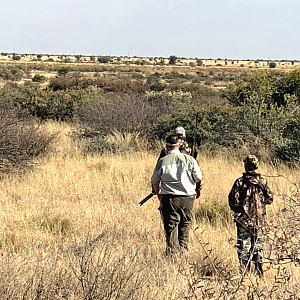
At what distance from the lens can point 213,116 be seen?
14.9 meters

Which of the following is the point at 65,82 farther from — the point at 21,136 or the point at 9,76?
the point at 21,136

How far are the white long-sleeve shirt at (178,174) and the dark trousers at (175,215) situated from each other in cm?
9

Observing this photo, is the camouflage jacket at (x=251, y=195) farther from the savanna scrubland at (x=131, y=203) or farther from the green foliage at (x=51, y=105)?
the green foliage at (x=51, y=105)

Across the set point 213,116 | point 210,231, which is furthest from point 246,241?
point 213,116

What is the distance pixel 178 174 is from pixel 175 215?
535 millimetres

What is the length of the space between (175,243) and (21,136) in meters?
7.21

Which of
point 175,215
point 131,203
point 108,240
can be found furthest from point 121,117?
point 108,240

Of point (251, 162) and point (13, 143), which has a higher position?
point (251, 162)

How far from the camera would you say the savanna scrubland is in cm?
405

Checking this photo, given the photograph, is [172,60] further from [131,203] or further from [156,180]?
[156,180]

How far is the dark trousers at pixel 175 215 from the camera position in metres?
5.90

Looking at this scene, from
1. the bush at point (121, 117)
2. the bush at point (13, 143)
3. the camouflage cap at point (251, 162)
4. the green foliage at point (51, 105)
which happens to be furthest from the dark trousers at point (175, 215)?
the green foliage at point (51, 105)

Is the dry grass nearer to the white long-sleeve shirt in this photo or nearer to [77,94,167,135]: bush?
the white long-sleeve shirt

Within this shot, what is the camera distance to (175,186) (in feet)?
19.3
